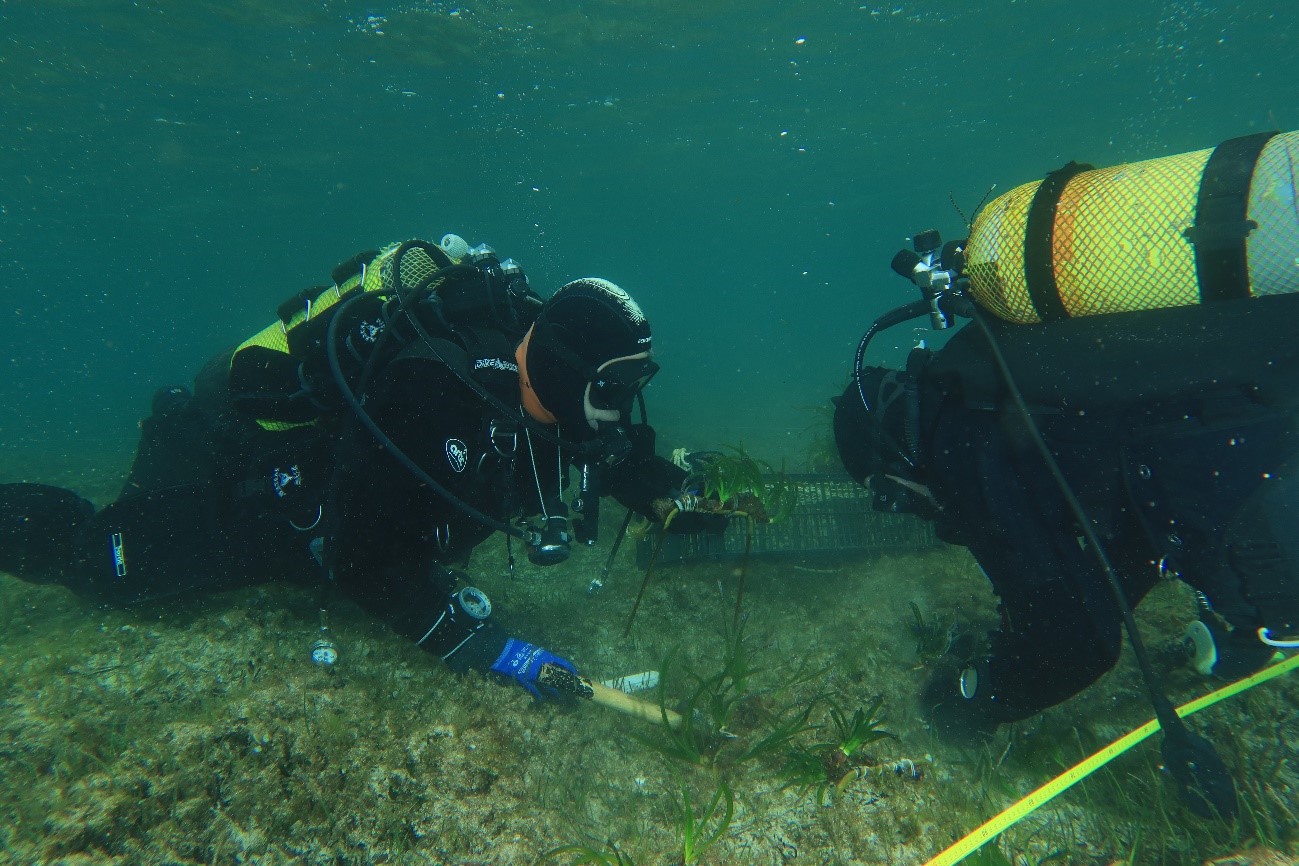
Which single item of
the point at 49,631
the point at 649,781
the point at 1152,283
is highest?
Answer: the point at 1152,283

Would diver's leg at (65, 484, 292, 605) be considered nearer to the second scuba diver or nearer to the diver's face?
the diver's face

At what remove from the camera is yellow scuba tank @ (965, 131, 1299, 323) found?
2.08 meters

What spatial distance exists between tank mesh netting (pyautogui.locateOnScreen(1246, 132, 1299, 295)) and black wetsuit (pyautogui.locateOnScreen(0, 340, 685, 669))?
9.77 ft

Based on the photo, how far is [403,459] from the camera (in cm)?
291

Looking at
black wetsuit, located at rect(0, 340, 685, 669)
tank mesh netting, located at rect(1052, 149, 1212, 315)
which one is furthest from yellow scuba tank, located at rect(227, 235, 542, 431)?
tank mesh netting, located at rect(1052, 149, 1212, 315)

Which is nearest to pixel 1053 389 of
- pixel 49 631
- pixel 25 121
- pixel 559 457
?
pixel 559 457

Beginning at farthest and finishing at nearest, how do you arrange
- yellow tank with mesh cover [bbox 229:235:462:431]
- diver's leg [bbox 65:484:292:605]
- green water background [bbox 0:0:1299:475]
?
green water background [bbox 0:0:1299:475]
diver's leg [bbox 65:484:292:605]
yellow tank with mesh cover [bbox 229:235:462:431]

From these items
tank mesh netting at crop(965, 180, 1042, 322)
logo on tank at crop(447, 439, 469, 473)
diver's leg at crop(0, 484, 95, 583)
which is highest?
tank mesh netting at crop(965, 180, 1042, 322)

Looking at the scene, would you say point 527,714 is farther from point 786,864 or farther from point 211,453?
point 211,453

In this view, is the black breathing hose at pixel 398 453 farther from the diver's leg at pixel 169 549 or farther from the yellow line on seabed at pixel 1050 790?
the yellow line on seabed at pixel 1050 790

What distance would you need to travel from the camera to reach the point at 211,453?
4.40 m

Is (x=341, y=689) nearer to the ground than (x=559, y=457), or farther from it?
nearer to the ground

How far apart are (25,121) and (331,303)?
31.6 metres

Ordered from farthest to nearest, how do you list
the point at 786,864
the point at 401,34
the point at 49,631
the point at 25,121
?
1. the point at 25,121
2. the point at 401,34
3. the point at 49,631
4. the point at 786,864
